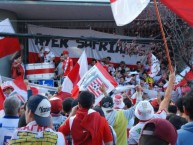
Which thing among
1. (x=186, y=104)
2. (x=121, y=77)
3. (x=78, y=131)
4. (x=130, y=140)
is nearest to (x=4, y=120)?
(x=78, y=131)

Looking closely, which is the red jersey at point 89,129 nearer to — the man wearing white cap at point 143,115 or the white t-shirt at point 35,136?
the man wearing white cap at point 143,115

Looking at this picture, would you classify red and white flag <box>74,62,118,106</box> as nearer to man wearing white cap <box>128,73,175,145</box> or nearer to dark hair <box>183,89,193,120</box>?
man wearing white cap <box>128,73,175,145</box>

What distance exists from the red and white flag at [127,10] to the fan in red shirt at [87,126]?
178cm

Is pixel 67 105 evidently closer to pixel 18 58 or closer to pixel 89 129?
pixel 89 129

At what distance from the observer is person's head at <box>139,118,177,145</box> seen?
3.12m

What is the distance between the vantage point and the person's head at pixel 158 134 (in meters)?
3.12

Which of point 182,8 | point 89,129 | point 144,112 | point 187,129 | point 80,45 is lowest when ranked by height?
point 89,129

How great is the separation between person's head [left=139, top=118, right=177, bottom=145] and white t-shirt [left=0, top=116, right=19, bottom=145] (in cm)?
277

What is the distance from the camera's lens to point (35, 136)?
4297 millimetres

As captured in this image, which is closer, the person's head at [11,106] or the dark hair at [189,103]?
the dark hair at [189,103]

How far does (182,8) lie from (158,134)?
10.9 ft

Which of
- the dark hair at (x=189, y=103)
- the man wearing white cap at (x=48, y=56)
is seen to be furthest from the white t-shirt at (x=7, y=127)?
the man wearing white cap at (x=48, y=56)

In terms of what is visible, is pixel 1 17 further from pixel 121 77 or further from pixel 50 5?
pixel 121 77

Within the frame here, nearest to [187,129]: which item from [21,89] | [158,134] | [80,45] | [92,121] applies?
[158,134]
